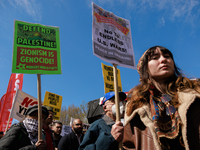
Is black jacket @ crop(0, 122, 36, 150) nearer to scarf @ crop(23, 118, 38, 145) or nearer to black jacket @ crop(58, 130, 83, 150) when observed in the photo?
scarf @ crop(23, 118, 38, 145)

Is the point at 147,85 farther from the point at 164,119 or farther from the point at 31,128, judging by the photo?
the point at 31,128

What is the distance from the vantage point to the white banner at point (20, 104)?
21.4 ft

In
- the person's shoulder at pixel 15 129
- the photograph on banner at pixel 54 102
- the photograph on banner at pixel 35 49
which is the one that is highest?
the photograph on banner at pixel 35 49

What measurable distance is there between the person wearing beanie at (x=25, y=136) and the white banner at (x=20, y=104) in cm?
395

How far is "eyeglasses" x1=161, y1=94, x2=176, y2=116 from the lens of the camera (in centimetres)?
121

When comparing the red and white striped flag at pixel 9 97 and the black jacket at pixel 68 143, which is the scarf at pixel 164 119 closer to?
the black jacket at pixel 68 143

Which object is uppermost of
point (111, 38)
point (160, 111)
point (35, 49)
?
point (35, 49)

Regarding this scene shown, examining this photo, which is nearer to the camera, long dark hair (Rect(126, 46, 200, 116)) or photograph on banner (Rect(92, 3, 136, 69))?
long dark hair (Rect(126, 46, 200, 116))

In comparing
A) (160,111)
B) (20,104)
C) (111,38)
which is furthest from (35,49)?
(20,104)

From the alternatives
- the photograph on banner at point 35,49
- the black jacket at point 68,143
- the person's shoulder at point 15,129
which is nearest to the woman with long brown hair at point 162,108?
the person's shoulder at point 15,129

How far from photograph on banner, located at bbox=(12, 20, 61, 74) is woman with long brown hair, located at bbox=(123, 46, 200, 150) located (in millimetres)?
2328

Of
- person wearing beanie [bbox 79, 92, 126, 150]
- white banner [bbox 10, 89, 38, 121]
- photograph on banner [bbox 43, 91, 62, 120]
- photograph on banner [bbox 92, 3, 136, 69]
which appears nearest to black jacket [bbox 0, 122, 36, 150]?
person wearing beanie [bbox 79, 92, 126, 150]

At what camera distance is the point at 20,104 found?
22.2 ft

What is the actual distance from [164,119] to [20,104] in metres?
6.60
